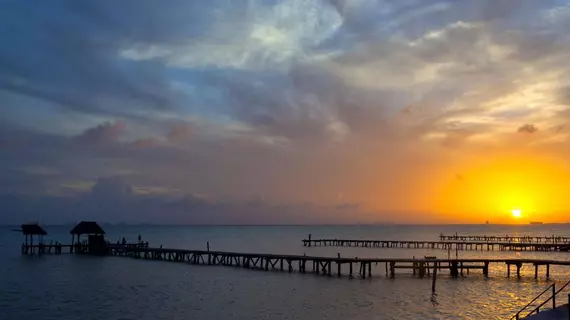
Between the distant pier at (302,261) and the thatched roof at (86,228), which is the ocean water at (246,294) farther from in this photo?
the thatched roof at (86,228)

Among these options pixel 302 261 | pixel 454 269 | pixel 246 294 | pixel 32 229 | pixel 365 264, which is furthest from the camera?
pixel 32 229

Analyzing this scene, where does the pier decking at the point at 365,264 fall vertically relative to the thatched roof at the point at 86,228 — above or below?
below

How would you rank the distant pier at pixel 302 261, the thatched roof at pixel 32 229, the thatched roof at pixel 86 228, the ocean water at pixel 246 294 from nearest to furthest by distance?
the ocean water at pixel 246 294
the distant pier at pixel 302 261
the thatched roof at pixel 86 228
the thatched roof at pixel 32 229

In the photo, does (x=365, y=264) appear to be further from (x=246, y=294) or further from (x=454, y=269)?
(x=246, y=294)

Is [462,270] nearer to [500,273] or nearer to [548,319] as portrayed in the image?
[500,273]

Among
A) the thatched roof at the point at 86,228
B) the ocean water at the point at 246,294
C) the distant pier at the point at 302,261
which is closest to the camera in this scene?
the ocean water at the point at 246,294

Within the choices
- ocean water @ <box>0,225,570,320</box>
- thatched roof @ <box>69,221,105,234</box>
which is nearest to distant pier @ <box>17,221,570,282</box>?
thatched roof @ <box>69,221,105,234</box>

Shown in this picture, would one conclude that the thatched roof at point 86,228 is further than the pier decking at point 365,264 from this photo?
Yes

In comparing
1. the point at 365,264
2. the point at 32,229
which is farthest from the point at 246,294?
the point at 32,229

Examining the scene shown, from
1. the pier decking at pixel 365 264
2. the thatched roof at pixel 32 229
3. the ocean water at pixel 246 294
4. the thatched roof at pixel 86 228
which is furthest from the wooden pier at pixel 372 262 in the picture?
the thatched roof at pixel 32 229

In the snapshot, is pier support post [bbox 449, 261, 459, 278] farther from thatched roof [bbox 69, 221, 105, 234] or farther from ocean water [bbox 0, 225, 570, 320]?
thatched roof [bbox 69, 221, 105, 234]

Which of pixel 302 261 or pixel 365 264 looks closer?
pixel 365 264

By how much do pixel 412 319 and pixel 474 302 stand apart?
292 inches

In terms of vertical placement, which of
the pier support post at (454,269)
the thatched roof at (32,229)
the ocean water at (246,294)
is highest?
the thatched roof at (32,229)
